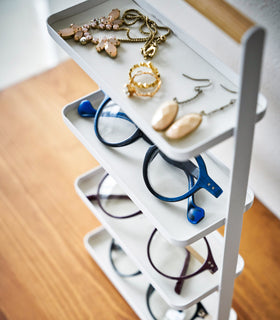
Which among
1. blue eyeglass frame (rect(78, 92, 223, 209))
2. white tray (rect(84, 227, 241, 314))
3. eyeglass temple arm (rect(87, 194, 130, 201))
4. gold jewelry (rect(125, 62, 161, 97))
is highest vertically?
gold jewelry (rect(125, 62, 161, 97))

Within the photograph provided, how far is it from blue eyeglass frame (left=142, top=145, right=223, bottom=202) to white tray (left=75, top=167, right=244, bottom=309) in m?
0.24

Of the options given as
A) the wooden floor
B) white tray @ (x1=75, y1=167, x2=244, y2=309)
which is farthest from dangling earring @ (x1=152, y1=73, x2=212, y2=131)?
the wooden floor

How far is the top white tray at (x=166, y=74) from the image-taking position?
63 cm

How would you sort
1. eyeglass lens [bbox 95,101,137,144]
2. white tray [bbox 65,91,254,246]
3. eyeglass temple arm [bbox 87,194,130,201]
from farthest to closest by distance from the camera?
1. eyeglass temple arm [bbox 87,194,130,201]
2. eyeglass lens [bbox 95,101,137,144]
3. white tray [bbox 65,91,254,246]

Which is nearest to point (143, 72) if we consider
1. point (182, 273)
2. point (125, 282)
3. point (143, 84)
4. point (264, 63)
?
point (143, 84)

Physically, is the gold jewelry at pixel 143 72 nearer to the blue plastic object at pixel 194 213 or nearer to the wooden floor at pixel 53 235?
the blue plastic object at pixel 194 213

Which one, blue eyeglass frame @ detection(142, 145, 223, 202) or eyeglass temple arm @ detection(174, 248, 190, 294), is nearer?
blue eyeglass frame @ detection(142, 145, 223, 202)

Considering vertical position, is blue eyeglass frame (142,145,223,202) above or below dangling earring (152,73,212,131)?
below

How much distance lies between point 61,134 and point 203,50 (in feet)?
2.89

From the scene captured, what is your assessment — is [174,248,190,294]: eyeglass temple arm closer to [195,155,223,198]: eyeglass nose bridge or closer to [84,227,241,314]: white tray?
[84,227,241,314]: white tray

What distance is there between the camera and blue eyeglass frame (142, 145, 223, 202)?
2.49 ft

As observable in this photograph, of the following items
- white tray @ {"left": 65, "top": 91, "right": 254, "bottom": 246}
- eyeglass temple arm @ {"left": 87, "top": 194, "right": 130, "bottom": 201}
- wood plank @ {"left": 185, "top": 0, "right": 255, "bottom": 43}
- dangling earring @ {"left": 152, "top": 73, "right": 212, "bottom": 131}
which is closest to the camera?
wood plank @ {"left": 185, "top": 0, "right": 255, "bottom": 43}

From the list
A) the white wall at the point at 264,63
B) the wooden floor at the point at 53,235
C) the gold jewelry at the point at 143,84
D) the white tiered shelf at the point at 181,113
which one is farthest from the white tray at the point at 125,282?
the gold jewelry at the point at 143,84

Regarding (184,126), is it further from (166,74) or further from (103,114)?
(103,114)
